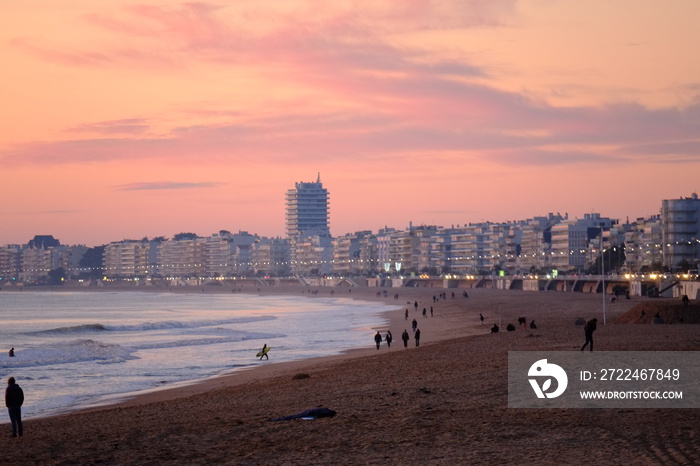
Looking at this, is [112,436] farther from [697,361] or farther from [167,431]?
[697,361]

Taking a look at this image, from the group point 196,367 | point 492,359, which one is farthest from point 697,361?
point 196,367

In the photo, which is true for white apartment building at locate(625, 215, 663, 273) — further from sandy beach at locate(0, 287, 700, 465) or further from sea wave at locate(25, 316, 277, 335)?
sandy beach at locate(0, 287, 700, 465)

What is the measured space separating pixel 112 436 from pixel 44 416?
794 cm

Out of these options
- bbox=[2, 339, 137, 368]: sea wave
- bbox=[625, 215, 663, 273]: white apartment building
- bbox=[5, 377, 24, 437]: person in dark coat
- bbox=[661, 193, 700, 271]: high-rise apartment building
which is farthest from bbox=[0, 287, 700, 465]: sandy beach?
bbox=[625, 215, 663, 273]: white apartment building

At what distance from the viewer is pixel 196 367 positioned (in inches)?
1623
